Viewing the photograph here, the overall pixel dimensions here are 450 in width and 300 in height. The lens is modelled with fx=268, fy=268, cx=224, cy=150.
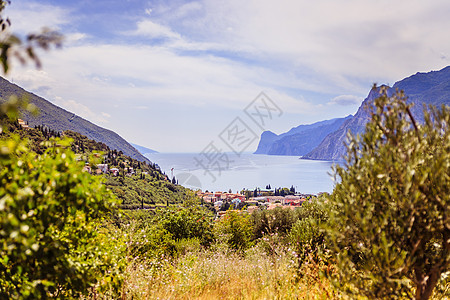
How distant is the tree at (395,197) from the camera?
2350mm

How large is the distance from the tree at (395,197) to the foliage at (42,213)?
7.45ft

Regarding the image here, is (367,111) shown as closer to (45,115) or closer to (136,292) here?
(136,292)

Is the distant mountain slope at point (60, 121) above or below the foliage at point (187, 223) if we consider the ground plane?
above

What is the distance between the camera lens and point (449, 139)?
7.87 feet

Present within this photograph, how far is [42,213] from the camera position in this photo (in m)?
1.98

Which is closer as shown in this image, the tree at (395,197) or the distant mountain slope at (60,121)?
the tree at (395,197)

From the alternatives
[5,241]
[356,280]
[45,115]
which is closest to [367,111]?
[356,280]

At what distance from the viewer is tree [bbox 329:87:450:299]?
235 centimetres

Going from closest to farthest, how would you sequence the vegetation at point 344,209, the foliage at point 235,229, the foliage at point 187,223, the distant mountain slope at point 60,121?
the vegetation at point 344,209, the foliage at point 187,223, the foliage at point 235,229, the distant mountain slope at point 60,121

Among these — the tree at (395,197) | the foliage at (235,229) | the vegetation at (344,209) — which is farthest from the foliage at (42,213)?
the foliage at (235,229)

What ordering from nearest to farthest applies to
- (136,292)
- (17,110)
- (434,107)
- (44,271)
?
(17,110) → (44,271) → (434,107) → (136,292)

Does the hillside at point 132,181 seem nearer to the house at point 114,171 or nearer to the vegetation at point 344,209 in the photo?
the house at point 114,171

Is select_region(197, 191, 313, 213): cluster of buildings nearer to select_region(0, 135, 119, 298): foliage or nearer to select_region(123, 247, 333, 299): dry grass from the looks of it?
select_region(123, 247, 333, 299): dry grass

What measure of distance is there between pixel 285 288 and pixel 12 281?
4.03 meters
